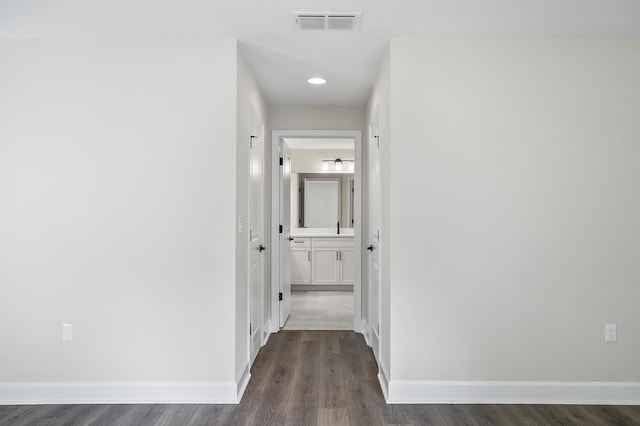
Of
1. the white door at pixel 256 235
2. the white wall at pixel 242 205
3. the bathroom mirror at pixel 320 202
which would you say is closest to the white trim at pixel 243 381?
the white wall at pixel 242 205

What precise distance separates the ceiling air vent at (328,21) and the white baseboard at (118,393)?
229cm

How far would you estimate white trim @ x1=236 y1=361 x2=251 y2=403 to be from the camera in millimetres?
2914

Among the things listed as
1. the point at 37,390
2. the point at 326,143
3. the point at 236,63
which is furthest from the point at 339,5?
the point at 326,143

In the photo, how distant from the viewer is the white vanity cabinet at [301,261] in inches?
277

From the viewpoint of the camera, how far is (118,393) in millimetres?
2850

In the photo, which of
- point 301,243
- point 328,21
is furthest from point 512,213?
point 301,243

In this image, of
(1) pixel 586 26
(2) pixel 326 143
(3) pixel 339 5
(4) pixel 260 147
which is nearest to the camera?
(3) pixel 339 5

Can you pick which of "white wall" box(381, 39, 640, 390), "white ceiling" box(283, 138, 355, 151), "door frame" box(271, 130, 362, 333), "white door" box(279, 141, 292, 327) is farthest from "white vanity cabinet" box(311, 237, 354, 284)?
"white wall" box(381, 39, 640, 390)

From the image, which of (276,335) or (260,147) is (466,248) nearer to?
(260,147)

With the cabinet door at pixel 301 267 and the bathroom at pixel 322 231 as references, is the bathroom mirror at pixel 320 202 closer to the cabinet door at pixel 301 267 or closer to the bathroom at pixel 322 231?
the bathroom at pixel 322 231

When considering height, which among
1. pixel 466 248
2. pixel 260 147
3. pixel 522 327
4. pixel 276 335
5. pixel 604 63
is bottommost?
pixel 276 335

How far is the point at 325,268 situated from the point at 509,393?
4.32 metres

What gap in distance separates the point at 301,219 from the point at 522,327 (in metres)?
5.07

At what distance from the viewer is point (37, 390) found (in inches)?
112
